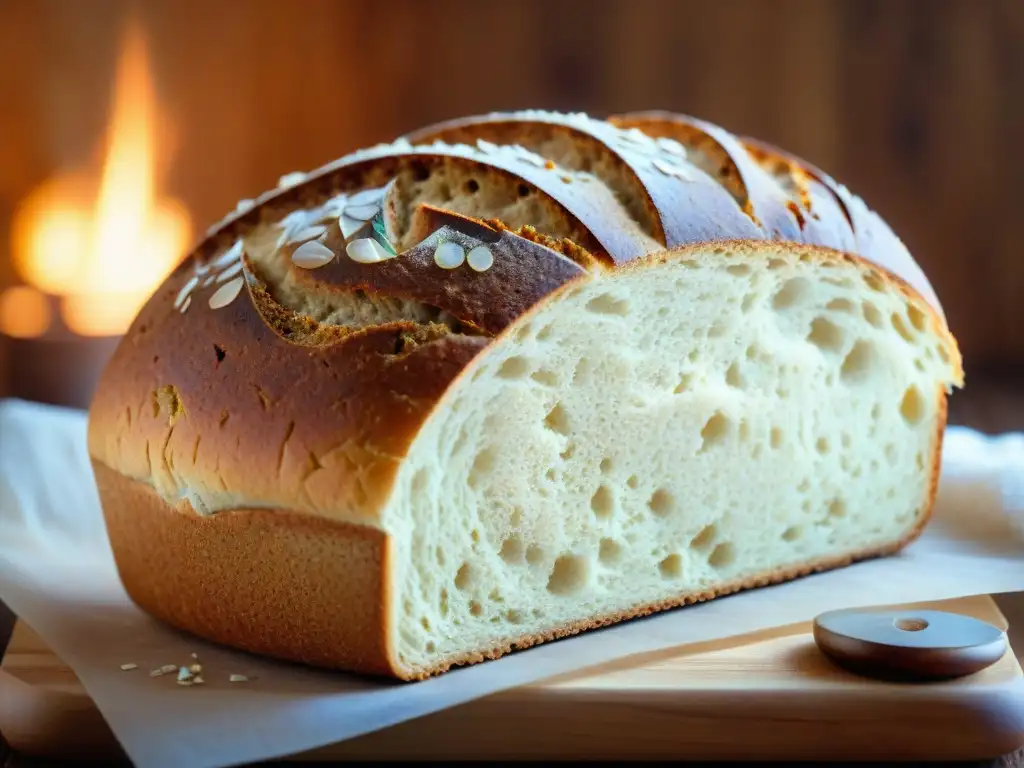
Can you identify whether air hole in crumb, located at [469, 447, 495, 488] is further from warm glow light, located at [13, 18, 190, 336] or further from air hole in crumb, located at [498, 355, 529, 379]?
warm glow light, located at [13, 18, 190, 336]

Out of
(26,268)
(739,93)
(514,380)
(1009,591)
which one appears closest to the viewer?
(514,380)

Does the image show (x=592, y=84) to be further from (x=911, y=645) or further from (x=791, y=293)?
(x=911, y=645)

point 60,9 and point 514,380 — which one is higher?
point 60,9

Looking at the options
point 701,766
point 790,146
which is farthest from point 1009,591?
point 790,146

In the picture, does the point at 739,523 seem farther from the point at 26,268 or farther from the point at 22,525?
the point at 26,268

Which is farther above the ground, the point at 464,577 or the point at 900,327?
the point at 900,327

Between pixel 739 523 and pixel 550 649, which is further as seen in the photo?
pixel 739 523

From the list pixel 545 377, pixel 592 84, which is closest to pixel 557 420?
pixel 545 377

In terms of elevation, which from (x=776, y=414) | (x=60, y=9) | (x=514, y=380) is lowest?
(x=776, y=414)
